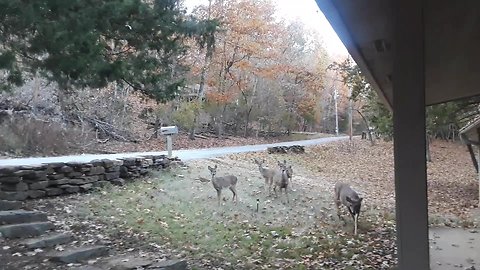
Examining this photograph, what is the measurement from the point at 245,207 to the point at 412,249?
622cm

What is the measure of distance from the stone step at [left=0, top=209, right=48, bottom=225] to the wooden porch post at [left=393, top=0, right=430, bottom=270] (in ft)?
13.5

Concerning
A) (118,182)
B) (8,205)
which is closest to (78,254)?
(8,205)

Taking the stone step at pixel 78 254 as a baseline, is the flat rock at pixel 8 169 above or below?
above

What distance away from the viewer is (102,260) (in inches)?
179

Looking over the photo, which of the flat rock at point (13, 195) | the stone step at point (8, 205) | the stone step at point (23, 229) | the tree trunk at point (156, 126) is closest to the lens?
the stone step at point (23, 229)

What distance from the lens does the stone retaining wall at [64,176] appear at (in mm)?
6660

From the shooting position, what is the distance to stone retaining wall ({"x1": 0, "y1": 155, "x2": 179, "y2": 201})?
6.66m

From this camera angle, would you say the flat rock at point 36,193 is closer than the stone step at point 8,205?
No

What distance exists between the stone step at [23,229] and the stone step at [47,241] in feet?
0.46

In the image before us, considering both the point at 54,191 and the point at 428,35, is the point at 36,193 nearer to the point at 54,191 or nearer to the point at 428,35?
the point at 54,191

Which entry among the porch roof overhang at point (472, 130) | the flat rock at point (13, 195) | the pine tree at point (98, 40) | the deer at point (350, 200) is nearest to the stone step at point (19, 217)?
the flat rock at point (13, 195)

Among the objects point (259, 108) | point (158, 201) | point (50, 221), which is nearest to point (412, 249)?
point (50, 221)

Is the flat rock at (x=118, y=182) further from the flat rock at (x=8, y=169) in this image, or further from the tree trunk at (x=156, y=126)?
the tree trunk at (x=156, y=126)

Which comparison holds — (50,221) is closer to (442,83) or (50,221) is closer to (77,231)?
(77,231)
